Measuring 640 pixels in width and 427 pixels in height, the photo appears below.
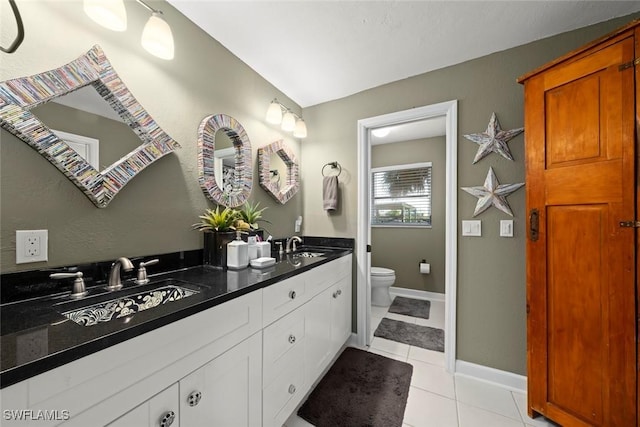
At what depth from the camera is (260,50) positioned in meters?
1.73

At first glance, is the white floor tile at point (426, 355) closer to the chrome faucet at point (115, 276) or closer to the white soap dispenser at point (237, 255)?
the white soap dispenser at point (237, 255)

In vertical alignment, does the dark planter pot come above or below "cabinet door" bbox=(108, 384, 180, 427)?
above

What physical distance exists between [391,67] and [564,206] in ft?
4.97

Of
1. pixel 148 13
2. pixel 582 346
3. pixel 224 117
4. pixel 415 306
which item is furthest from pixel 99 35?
pixel 415 306

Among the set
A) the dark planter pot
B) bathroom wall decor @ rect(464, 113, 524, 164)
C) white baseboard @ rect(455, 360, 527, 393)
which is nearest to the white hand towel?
the dark planter pot

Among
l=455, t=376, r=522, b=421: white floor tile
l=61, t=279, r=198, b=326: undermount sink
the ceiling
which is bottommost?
l=455, t=376, r=522, b=421: white floor tile

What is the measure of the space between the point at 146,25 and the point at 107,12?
179 millimetres

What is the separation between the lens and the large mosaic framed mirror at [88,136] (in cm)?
87

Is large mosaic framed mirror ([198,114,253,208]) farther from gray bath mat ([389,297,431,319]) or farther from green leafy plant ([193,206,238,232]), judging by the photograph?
gray bath mat ([389,297,431,319])

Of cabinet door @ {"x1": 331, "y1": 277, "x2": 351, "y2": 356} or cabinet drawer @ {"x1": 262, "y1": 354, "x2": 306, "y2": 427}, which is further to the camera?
cabinet door @ {"x1": 331, "y1": 277, "x2": 351, "y2": 356}

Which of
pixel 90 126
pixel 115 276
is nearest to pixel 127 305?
pixel 115 276

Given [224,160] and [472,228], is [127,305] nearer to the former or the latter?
[224,160]

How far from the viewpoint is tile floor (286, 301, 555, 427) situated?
55.2 inches

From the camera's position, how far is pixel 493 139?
173 cm
